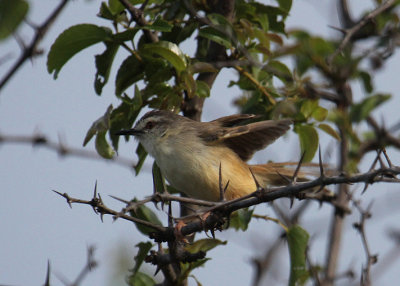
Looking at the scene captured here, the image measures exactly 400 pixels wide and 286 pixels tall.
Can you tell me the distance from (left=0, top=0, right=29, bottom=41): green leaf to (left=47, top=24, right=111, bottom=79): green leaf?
1.81m

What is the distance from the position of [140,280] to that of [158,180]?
97 centimetres

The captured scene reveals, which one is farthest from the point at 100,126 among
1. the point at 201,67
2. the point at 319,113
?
the point at 319,113

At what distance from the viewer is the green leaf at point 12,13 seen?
252 centimetres

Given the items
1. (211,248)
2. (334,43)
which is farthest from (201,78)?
(334,43)

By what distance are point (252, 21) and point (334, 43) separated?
2851 millimetres

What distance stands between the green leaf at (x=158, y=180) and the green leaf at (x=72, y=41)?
4.22 ft

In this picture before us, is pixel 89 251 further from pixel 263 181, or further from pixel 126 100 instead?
pixel 263 181

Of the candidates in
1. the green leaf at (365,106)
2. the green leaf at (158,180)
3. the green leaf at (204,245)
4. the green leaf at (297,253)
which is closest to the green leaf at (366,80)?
the green leaf at (365,106)

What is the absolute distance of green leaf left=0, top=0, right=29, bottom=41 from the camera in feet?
8.27

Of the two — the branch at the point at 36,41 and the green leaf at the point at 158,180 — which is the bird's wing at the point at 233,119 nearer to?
the green leaf at the point at 158,180

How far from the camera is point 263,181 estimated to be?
6266 millimetres

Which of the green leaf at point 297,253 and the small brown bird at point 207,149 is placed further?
the small brown bird at point 207,149

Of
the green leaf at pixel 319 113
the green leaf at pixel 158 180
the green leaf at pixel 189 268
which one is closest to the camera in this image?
the green leaf at pixel 189 268

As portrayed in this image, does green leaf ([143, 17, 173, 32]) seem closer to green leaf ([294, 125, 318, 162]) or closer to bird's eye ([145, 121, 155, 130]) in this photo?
green leaf ([294, 125, 318, 162])
